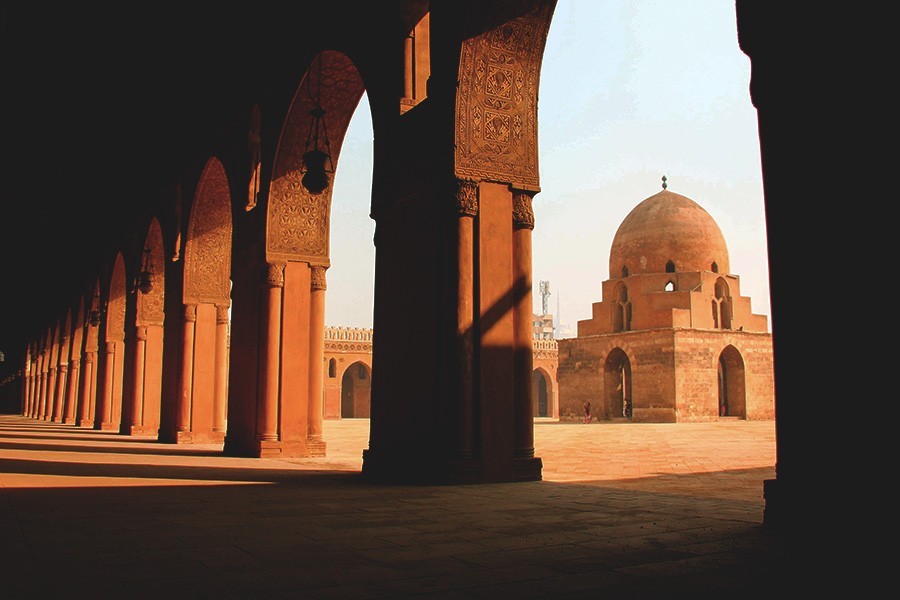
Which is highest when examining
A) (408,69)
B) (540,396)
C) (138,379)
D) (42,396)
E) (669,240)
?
(669,240)

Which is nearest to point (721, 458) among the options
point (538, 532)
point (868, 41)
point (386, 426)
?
point (386, 426)

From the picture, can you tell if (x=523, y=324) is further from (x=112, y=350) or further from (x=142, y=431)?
(x=112, y=350)

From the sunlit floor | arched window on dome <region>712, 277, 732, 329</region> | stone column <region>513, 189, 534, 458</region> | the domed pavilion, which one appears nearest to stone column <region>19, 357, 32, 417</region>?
the domed pavilion

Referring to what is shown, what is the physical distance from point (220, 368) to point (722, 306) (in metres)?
29.2

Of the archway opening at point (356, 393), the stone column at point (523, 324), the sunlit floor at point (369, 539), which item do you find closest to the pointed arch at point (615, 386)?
the archway opening at point (356, 393)

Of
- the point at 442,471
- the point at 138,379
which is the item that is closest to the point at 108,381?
the point at 138,379

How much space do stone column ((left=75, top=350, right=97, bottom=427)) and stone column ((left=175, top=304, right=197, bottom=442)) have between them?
15155 millimetres

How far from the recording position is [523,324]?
8.02 meters

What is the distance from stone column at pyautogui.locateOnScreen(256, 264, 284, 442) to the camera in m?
12.1

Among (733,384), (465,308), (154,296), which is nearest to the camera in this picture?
(465,308)

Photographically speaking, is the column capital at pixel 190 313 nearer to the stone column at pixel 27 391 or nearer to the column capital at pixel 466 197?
the column capital at pixel 466 197

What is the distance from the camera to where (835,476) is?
146 inches

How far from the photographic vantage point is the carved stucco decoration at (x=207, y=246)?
1661 cm

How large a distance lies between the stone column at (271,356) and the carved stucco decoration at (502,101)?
→ 530cm
